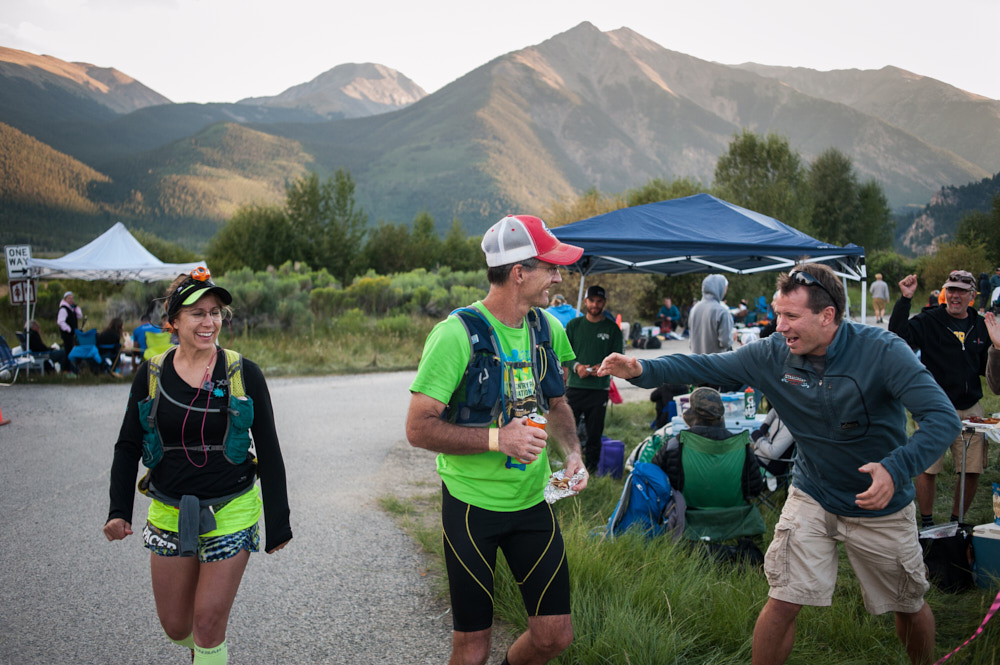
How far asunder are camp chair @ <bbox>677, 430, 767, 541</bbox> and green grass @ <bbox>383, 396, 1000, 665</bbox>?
11.8 inches

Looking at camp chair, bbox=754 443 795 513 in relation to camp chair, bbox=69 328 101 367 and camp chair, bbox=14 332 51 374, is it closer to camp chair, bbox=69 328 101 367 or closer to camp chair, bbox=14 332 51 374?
camp chair, bbox=69 328 101 367

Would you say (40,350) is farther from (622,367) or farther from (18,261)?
(622,367)

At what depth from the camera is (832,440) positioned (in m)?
2.78

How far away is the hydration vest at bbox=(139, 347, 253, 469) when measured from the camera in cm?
265

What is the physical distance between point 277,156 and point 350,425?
187 metres

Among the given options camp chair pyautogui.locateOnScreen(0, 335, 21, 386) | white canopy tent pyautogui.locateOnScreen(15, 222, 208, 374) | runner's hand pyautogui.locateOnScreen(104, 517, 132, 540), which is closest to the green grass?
runner's hand pyautogui.locateOnScreen(104, 517, 132, 540)

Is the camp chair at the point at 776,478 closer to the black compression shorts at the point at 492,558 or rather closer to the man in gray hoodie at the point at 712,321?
the man in gray hoodie at the point at 712,321

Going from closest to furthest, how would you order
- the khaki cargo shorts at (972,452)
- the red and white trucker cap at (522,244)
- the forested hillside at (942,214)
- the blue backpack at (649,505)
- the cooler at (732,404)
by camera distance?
the red and white trucker cap at (522,244) → the blue backpack at (649,505) → the khaki cargo shorts at (972,452) → the cooler at (732,404) → the forested hillside at (942,214)

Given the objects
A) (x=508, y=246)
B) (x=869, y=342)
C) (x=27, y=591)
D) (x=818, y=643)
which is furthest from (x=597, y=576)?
(x=27, y=591)

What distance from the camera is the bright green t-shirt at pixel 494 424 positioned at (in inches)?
93.4

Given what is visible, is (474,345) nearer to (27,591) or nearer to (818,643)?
(818,643)

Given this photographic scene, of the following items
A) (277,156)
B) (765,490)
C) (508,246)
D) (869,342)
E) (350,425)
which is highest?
(277,156)

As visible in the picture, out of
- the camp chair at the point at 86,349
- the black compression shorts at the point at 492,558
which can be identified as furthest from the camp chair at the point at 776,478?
the camp chair at the point at 86,349

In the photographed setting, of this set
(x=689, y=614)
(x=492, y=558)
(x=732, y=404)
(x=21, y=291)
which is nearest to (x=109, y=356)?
(x=21, y=291)
